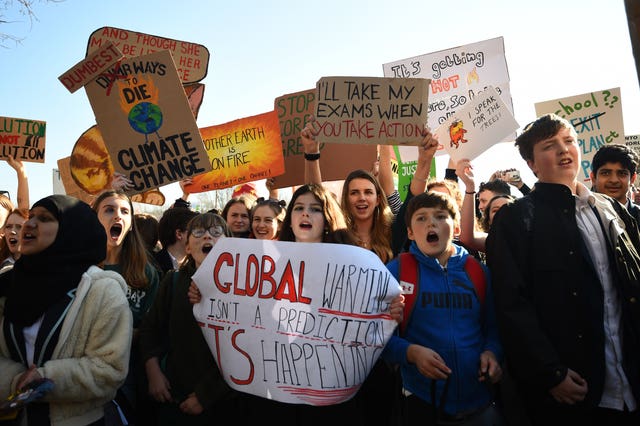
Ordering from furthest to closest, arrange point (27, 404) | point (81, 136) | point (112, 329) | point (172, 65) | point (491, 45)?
point (491, 45) → point (81, 136) → point (172, 65) → point (112, 329) → point (27, 404)

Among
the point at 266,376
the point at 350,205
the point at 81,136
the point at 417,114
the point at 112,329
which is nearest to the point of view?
the point at 112,329

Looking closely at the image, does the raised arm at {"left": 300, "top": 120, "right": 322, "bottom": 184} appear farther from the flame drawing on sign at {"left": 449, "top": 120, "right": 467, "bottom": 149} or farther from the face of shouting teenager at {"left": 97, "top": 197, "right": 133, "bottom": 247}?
the face of shouting teenager at {"left": 97, "top": 197, "right": 133, "bottom": 247}

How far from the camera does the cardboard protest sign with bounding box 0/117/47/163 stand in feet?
20.3

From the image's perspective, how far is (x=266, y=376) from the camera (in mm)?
2684

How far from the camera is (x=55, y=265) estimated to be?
98.4 inches

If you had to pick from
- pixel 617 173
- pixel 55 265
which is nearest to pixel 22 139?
pixel 55 265

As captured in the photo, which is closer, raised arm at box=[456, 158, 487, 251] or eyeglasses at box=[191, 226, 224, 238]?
eyeglasses at box=[191, 226, 224, 238]

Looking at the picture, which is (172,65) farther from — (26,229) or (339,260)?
(339,260)

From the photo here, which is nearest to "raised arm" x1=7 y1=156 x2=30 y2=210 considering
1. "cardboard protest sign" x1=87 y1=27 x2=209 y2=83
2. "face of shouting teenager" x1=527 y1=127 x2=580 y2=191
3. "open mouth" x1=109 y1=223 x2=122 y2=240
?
"cardboard protest sign" x1=87 y1=27 x2=209 y2=83

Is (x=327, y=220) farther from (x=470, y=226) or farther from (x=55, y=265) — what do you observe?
(x=55, y=265)

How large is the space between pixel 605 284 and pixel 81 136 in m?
5.50

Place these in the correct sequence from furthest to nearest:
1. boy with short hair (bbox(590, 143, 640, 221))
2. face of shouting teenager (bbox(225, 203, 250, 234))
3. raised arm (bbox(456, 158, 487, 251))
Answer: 1. face of shouting teenager (bbox(225, 203, 250, 234))
2. boy with short hair (bbox(590, 143, 640, 221))
3. raised arm (bbox(456, 158, 487, 251))

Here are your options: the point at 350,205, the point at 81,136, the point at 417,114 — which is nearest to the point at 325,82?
the point at 417,114

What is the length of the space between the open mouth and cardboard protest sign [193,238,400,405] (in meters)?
1.21
